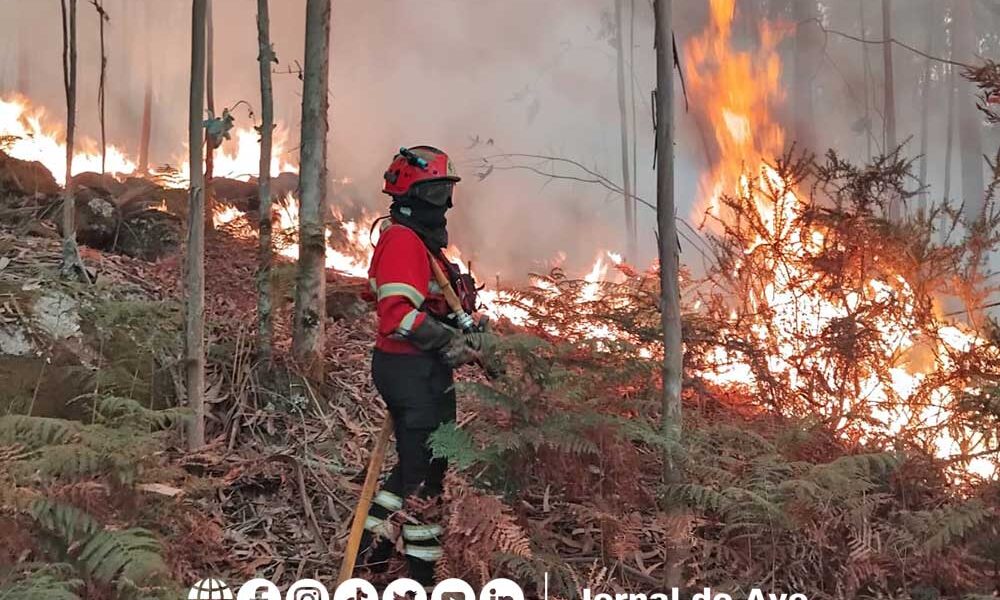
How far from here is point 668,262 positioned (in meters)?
2.78

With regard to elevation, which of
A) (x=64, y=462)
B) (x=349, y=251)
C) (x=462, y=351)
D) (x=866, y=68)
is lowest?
(x=64, y=462)

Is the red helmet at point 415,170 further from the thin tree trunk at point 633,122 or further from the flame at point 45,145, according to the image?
the thin tree trunk at point 633,122

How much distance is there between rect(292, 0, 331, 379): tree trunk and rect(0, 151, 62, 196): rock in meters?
4.10

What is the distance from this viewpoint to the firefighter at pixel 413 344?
282cm

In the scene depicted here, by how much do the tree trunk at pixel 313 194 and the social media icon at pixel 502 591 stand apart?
215 centimetres

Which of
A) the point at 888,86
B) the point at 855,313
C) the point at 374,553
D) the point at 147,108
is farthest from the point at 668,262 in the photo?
the point at 888,86

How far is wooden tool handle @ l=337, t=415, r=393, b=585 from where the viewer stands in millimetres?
2664

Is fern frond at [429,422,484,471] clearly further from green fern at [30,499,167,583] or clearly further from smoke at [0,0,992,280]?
smoke at [0,0,992,280]

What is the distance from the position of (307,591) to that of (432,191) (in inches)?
67.9

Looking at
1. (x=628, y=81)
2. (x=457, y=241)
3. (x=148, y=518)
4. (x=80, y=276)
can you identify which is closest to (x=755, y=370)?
(x=148, y=518)

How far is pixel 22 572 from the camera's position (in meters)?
2.05

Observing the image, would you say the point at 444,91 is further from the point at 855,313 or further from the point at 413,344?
the point at 413,344

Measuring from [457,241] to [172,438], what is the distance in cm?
528

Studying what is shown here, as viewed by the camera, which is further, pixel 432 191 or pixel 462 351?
pixel 432 191
